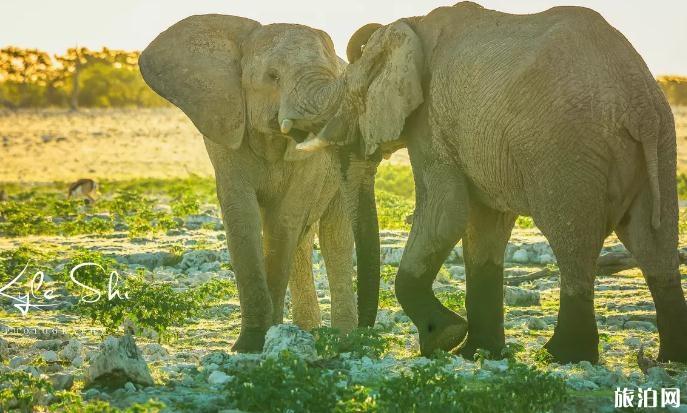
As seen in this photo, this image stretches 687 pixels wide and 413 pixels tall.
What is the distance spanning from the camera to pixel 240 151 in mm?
10094

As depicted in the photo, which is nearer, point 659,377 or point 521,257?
point 659,377

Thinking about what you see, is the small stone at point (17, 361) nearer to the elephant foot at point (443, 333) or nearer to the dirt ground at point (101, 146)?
the elephant foot at point (443, 333)

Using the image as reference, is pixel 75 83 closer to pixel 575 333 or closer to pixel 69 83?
pixel 69 83

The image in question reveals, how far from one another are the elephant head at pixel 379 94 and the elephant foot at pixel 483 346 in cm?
130

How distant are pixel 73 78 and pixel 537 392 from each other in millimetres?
48361

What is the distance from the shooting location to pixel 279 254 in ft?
33.1

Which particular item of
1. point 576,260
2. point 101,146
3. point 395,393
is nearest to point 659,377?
point 576,260

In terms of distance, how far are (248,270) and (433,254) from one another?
4.89 feet

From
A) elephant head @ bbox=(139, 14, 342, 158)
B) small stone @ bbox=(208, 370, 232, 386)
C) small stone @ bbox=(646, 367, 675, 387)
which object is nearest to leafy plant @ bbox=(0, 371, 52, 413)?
small stone @ bbox=(208, 370, 232, 386)

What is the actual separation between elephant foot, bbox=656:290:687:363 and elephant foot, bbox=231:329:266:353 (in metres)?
2.58

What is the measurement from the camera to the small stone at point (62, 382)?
764cm

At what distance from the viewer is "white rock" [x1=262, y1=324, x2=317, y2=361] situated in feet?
26.8

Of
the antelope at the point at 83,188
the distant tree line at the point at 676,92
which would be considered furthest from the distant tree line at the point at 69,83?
the antelope at the point at 83,188

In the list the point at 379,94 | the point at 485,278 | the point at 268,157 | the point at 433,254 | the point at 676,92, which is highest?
the point at 676,92
